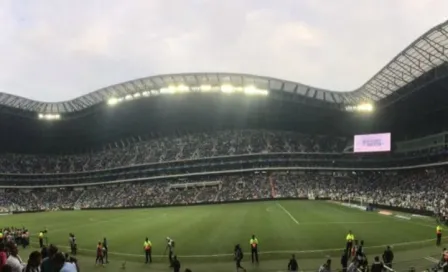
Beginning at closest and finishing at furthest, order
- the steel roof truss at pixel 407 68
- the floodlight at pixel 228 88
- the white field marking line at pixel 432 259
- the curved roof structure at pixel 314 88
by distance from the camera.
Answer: the white field marking line at pixel 432 259
the curved roof structure at pixel 314 88
the steel roof truss at pixel 407 68
the floodlight at pixel 228 88

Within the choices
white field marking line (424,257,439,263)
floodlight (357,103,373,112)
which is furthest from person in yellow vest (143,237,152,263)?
floodlight (357,103,373,112)

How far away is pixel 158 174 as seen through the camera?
10762 centimetres

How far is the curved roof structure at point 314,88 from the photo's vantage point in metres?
56.5

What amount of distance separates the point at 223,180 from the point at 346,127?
32460mm

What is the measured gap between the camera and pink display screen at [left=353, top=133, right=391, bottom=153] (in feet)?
258

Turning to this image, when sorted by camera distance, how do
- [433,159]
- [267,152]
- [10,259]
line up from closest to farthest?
[10,259] < [433,159] < [267,152]

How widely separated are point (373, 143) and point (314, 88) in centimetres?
1673

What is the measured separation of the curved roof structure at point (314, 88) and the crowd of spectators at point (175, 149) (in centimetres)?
1946

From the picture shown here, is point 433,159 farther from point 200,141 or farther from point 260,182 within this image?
point 200,141

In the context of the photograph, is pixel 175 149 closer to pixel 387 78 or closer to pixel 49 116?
pixel 49 116

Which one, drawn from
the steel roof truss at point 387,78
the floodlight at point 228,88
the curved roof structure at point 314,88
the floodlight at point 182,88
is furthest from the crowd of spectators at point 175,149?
the steel roof truss at point 387,78

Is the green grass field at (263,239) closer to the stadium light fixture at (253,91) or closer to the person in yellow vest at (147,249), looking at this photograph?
the person in yellow vest at (147,249)

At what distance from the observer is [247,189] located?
89.8 metres

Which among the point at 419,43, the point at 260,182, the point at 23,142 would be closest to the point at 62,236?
the point at 419,43
